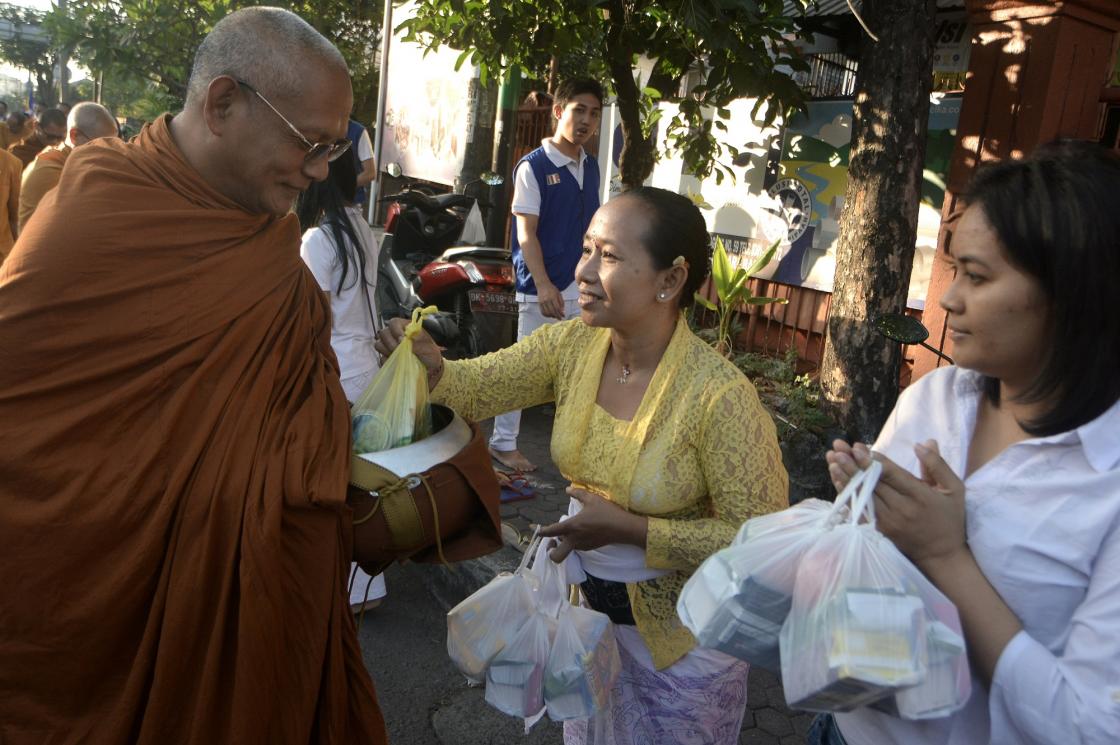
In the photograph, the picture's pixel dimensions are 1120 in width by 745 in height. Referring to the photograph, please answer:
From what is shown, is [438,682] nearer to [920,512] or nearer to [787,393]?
[920,512]

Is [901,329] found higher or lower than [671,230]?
lower

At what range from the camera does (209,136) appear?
1.84 metres

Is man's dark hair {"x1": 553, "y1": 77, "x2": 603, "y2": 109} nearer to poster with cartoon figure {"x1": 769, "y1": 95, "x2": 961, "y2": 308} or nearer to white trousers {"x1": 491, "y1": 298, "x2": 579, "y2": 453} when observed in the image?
white trousers {"x1": 491, "y1": 298, "x2": 579, "y2": 453}

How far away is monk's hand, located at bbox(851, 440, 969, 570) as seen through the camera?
1281mm

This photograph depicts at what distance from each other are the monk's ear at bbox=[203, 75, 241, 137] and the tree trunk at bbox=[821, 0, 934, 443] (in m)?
3.74

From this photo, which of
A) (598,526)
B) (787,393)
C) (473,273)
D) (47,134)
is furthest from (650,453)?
(47,134)

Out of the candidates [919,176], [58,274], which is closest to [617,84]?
[919,176]

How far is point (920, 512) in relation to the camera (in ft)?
4.21

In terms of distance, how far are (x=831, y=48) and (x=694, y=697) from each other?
6.52 meters

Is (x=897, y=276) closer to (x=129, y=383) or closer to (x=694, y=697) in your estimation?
(x=694, y=697)

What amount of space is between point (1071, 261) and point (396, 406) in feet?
4.47

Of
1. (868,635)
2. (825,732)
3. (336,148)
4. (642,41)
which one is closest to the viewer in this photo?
(868,635)

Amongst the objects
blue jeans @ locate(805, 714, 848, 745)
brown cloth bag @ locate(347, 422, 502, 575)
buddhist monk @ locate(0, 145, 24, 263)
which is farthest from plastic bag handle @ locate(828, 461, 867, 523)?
buddhist monk @ locate(0, 145, 24, 263)

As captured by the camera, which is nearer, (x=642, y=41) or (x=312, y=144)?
(x=312, y=144)
